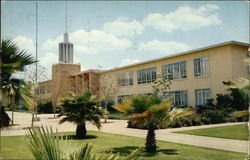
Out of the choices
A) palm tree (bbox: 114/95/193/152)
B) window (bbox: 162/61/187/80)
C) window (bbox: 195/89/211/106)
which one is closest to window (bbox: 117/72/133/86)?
window (bbox: 162/61/187/80)

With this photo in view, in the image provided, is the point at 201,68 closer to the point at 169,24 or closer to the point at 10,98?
the point at 169,24

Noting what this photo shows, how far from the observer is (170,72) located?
25.5m

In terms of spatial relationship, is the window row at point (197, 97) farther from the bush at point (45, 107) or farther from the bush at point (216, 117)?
the bush at point (45, 107)

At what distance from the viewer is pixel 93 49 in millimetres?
13164

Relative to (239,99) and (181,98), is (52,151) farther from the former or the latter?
(181,98)

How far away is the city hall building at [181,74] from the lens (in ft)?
69.4

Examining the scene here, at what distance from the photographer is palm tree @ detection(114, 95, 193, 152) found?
25.1 feet

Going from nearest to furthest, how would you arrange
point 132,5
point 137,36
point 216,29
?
point 132,5
point 137,36
point 216,29

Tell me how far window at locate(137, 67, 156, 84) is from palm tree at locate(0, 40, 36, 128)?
20.3m

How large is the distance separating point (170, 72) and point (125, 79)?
6616mm

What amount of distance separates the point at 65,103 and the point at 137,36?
13.6 feet

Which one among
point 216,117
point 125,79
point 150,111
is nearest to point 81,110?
point 150,111

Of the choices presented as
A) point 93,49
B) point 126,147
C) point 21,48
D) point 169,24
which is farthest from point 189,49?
point 21,48

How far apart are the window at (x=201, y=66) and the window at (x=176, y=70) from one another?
1235mm
